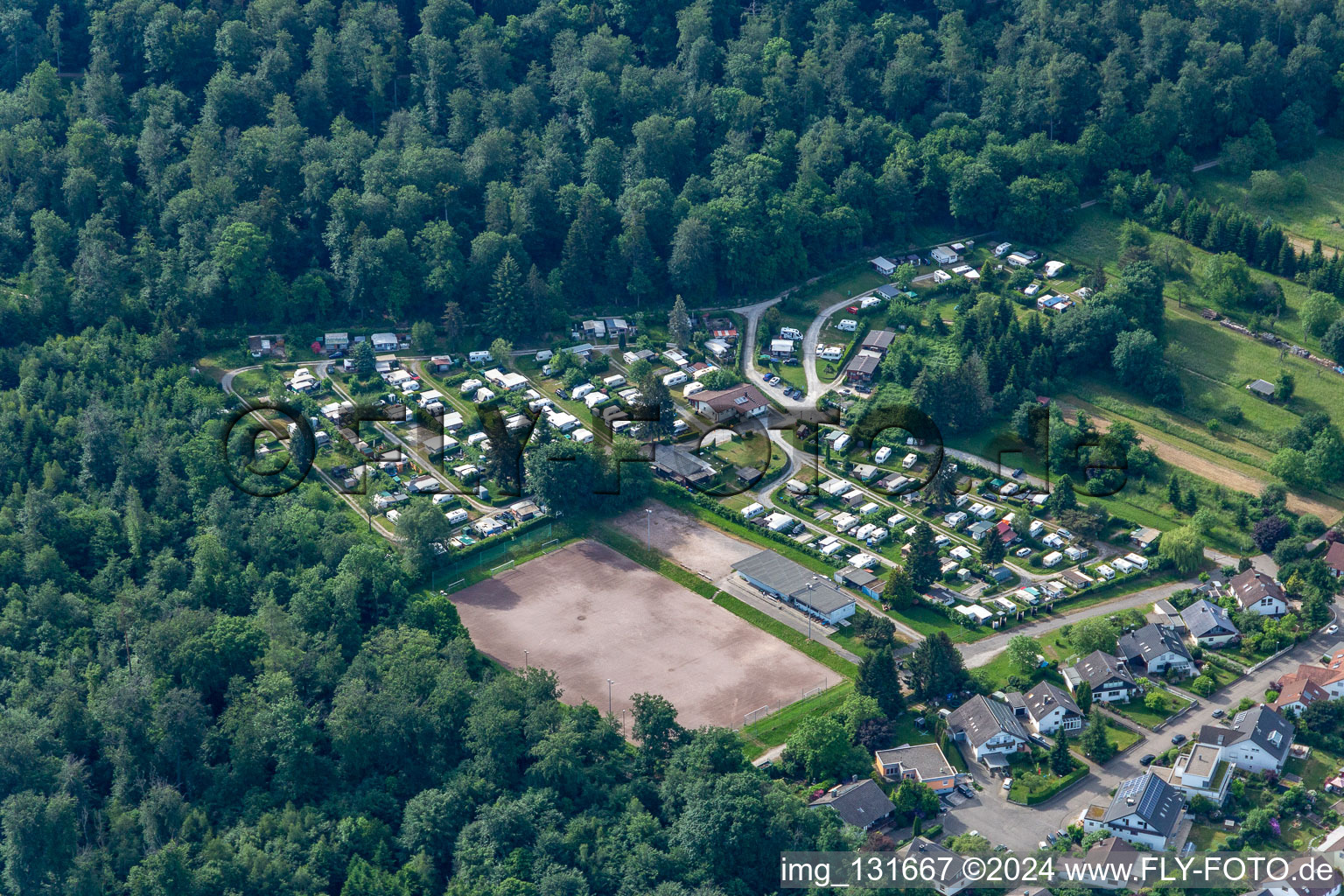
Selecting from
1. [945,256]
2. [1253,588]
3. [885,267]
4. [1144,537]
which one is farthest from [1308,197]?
[1253,588]

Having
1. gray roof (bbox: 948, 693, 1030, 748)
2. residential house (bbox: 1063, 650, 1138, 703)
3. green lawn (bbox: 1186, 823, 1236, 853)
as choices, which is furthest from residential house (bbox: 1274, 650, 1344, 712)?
gray roof (bbox: 948, 693, 1030, 748)

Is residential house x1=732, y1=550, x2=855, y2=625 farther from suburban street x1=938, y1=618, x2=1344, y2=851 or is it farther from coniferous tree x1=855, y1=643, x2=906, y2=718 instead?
suburban street x1=938, y1=618, x2=1344, y2=851

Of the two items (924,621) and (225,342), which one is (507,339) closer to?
(225,342)

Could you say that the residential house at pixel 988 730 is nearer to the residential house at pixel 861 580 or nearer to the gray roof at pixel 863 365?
the residential house at pixel 861 580

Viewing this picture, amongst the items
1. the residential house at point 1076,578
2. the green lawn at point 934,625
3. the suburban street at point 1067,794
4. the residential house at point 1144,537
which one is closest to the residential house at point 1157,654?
the suburban street at point 1067,794

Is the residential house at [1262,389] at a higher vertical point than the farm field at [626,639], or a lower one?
higher

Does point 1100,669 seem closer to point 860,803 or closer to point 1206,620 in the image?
point 1206,620
